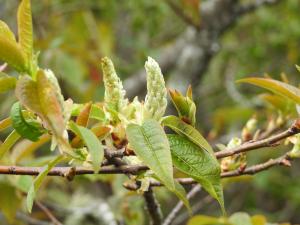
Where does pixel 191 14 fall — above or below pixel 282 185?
above

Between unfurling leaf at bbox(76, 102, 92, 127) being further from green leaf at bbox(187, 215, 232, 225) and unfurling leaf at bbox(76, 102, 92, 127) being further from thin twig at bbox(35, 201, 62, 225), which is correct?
thin twig at bbox(35, 201, 62, 225)

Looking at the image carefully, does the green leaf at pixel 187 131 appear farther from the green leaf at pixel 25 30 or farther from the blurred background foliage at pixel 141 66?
the blurred background foliage at pixel 141 66

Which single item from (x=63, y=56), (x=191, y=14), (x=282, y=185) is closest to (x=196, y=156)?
(x=191, y=14)

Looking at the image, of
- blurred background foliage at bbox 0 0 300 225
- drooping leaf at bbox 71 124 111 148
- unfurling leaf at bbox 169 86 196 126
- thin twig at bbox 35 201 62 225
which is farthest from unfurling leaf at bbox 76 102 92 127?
blurred background foliage at bbox 0 0 300 225

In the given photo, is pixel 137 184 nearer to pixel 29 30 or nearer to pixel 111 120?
pixel 111 120

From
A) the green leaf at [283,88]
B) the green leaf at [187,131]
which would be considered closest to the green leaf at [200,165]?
the green leaf at [187,131]

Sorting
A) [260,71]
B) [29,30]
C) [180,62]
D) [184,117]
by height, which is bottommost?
[260,71]

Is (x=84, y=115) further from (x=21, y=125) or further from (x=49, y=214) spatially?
(x=49, y=214)
